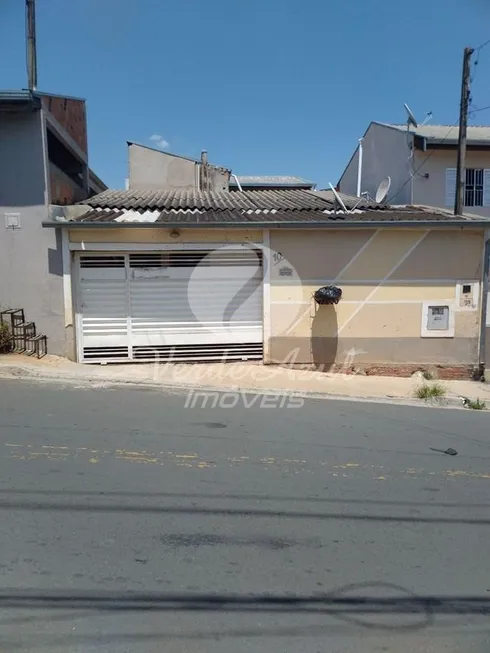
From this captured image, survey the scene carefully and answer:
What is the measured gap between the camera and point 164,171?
744 inches

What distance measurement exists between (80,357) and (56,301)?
125 cm

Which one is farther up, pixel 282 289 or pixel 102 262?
pixel 102 262

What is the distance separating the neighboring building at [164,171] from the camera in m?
18.6

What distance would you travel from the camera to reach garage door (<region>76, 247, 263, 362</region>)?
33.0 ft

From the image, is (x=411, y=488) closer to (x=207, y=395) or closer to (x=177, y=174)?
(x=207, y=395)

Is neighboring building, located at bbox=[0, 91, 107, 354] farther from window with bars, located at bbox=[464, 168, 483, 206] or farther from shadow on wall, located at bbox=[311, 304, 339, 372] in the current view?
window with bars, located at bbox=[464, 168, 483, 206]

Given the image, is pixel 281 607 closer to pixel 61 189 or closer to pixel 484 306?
pixel 484 306

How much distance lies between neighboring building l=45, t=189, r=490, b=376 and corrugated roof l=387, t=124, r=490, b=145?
7526 mm

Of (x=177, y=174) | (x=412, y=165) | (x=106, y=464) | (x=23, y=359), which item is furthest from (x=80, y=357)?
(x=412, y=165)

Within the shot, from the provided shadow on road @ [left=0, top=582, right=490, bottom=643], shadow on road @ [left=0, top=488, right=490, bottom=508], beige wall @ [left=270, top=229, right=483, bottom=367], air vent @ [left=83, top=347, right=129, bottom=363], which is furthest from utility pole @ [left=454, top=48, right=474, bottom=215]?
shadow on road @ [left=0, top=582, right=490, bottom=643]

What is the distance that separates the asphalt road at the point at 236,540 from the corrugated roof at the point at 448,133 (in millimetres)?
13912

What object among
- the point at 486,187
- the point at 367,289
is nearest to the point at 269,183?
the point at 486,187

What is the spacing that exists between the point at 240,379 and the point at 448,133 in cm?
1389

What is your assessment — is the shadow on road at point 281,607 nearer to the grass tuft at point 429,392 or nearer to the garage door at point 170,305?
the grass tuft at point 429,392
